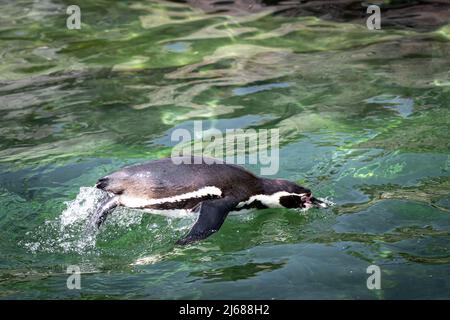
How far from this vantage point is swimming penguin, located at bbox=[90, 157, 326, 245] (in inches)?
164

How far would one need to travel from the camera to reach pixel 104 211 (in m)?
4.20

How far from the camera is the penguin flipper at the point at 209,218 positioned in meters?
3.97

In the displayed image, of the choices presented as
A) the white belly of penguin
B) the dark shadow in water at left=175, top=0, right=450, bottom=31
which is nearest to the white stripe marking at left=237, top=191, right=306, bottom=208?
the white belly of penguin

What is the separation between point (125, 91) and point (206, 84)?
848mm

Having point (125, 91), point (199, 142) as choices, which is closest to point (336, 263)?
point (199, 142)

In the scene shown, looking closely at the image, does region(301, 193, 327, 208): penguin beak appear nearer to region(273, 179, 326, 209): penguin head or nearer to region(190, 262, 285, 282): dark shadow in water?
region(273, 179, 326, 209): penguin head

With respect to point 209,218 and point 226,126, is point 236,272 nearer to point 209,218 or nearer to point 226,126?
point 209,218

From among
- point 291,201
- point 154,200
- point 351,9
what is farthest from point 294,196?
point 351,9

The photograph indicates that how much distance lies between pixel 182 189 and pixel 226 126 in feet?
7.45

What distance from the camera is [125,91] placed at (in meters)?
7.36

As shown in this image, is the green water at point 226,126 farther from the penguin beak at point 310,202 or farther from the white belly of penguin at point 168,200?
the white belly of penguin at point 168,200

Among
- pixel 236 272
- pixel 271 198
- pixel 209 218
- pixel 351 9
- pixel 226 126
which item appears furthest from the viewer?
pixel 351 9
